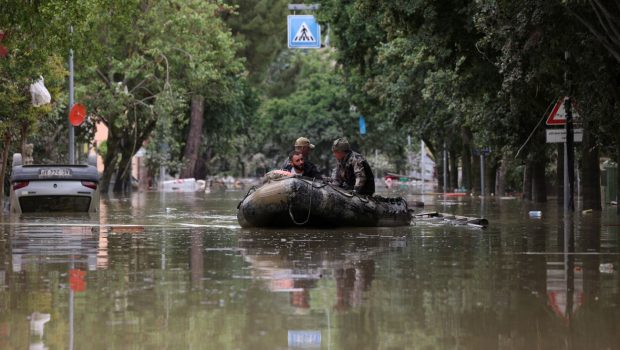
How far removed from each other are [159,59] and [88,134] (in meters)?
11.2

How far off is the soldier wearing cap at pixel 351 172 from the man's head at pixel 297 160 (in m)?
0.60

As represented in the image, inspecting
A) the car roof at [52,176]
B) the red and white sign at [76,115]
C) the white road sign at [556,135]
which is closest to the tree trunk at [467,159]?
the red and white sign at [76,115]

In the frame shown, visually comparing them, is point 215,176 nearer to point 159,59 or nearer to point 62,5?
point 159,59

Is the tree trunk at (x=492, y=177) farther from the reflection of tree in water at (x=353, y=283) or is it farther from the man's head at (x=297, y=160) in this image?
the reflection of tree in water at (x=353, y=283)

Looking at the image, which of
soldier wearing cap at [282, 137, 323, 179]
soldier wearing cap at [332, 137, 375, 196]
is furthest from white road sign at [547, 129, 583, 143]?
soldier wearing cap at [282, 137, 323, 179]

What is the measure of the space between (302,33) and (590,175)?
10454 mm

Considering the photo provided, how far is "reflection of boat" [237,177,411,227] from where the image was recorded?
768 inches

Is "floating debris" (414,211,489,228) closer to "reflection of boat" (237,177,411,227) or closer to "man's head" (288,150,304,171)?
"reflection of boat" (237,177,411,227)

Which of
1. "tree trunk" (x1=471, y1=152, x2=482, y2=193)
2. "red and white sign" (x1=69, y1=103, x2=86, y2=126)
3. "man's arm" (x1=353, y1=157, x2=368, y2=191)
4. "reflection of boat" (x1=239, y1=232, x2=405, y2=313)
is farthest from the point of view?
"tree trunk" (x1=471, y1=152, x2=482, y2=193)

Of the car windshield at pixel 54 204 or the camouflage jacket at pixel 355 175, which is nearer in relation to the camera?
the camouflage jacket at pixel 355 175

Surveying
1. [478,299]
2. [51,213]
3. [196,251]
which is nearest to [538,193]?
[51,213]

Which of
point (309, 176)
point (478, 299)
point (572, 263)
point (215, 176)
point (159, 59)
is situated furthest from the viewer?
point (215, 176)

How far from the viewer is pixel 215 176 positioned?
408 feet

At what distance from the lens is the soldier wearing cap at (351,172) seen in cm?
2069
